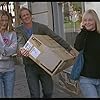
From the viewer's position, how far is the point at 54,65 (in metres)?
4.99

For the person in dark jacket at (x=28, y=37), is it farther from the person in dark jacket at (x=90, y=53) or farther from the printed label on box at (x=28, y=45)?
the person in dark jacket at (x=90, y=53)

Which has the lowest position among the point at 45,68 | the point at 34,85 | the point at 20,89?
the point at 20,89

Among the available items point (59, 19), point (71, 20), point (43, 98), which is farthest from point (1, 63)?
point (59, 19)

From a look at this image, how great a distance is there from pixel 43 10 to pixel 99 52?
6.83 meters

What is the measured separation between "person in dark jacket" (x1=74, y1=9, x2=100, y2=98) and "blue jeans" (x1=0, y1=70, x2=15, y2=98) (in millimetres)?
1207

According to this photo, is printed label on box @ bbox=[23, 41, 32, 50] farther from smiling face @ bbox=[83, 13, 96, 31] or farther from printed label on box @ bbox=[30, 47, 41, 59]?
smiling face @ bbox=[83, 13, 96, 31]

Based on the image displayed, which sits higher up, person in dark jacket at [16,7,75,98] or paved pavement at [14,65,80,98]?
person in dark jacket at [16,7,75,98]

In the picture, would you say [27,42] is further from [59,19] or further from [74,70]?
[59,19]

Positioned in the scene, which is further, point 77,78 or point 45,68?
point 45,68

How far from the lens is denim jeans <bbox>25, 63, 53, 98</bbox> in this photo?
17.7 ft

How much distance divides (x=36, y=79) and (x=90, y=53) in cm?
126

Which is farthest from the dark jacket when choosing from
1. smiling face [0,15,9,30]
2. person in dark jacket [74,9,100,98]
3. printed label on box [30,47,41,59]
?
smiling face [0,15,9,30]

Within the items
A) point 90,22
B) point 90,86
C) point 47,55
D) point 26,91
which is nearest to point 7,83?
point 47,55

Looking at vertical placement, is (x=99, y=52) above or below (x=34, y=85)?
above
